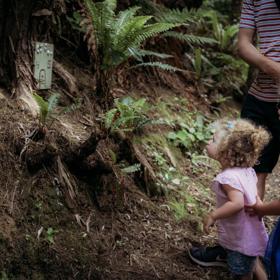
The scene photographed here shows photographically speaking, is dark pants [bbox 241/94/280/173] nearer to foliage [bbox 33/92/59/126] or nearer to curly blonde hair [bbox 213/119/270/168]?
curly blonde hair [bbox 213/119/270/168]

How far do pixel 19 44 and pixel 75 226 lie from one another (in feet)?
5.62

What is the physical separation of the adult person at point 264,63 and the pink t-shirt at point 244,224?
410mm

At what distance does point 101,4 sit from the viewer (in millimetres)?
4137

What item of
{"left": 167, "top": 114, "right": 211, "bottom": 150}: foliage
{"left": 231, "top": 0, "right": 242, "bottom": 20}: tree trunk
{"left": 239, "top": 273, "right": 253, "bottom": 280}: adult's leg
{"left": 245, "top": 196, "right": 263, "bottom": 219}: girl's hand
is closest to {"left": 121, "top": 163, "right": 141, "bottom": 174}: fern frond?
{"left": 245, "top": 196, "right": 263, "bottom": 219}: girl's hand

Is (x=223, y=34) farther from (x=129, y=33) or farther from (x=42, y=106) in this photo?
(x=42, y=106)

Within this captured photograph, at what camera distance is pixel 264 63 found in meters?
3.27

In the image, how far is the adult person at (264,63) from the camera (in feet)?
10.8

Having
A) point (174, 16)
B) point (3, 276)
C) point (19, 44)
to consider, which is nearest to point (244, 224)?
point (3, 276)

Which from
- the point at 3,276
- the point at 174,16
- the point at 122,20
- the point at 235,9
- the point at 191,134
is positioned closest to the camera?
the point at 3,276

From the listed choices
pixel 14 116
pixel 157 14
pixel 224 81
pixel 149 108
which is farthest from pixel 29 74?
pixel 224 81

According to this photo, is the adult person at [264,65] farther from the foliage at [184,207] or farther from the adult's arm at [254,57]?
the foliage at [184,207]

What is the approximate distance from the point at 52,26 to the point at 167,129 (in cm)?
179

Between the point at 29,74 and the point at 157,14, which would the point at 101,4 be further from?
the point at 157,14

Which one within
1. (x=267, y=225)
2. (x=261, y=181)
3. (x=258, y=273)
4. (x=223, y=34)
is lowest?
(x=267, y=225)
